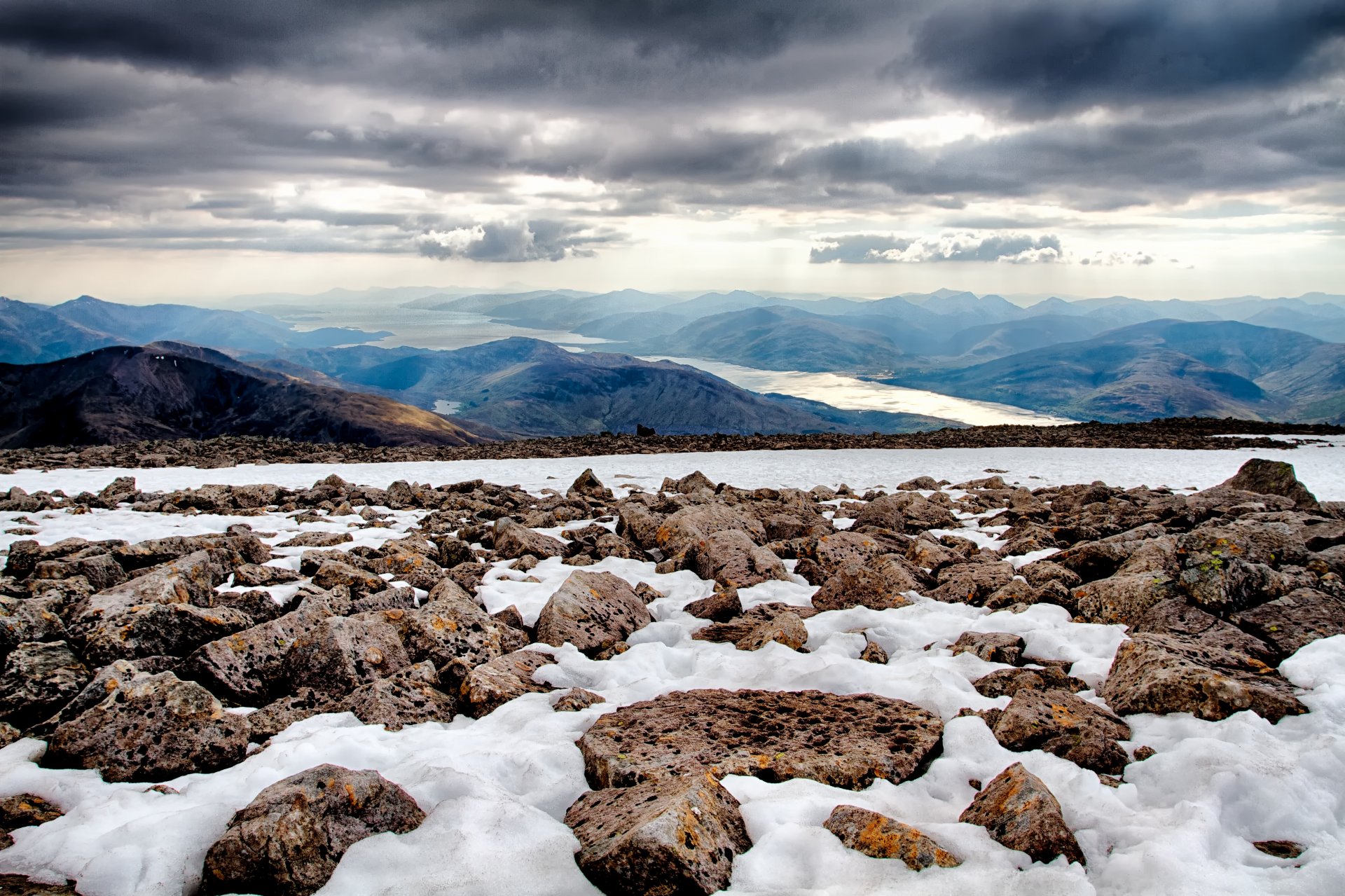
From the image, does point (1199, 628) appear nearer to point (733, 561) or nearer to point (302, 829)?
point (733, 561)

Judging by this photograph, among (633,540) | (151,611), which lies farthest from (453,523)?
Result: (151,611)

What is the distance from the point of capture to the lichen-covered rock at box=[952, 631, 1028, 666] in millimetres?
8133

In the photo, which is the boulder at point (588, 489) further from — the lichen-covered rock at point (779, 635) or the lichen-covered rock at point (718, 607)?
the lichen-covered rock at point (779, 635)

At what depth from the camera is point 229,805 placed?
Result: 5.45 meters

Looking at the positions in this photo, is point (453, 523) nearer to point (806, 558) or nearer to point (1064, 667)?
point (806, 558)

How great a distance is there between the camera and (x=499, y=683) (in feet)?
25.6

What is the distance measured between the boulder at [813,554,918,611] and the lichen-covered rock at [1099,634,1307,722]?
3.33m

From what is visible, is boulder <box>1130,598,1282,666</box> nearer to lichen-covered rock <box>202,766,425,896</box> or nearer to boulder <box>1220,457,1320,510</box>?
lichen-covered rock <box>202,766,425,896</box>

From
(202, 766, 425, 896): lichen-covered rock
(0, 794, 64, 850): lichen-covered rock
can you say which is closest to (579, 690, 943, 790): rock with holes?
(202, 766, 425, 896): lichen-covered rock

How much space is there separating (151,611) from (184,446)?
31.1m

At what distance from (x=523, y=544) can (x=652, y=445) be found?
26.3 meters

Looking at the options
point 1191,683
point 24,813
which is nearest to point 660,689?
point 1191,683

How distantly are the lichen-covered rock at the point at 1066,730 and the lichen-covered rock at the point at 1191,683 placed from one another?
469 millimetres

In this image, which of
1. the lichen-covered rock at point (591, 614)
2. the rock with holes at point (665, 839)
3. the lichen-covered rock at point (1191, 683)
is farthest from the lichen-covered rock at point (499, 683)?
the lichen-covered rock at point (1191, 683)
